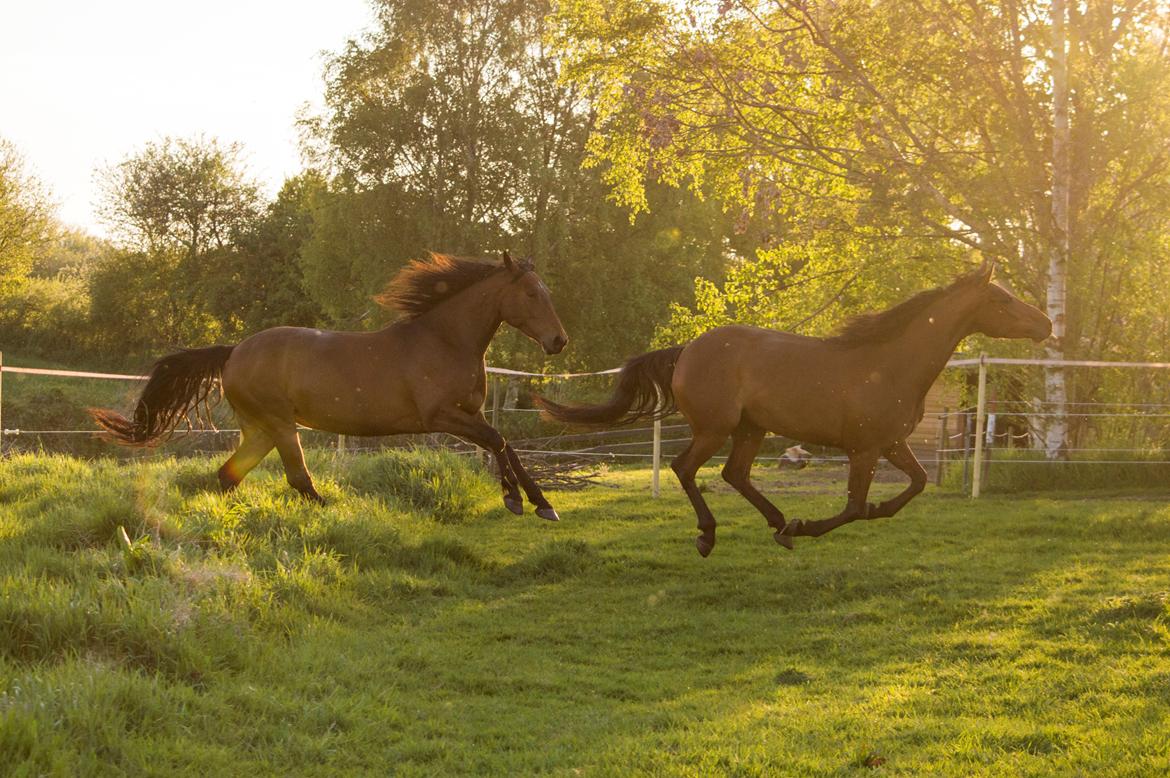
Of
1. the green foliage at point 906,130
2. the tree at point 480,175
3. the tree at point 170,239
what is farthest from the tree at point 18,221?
the green foliage at point 906,130

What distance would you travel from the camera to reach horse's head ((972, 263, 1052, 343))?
308 inches

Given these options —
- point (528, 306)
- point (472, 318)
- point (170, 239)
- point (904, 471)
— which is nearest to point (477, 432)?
point (472, 318)

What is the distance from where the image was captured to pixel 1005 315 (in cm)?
788

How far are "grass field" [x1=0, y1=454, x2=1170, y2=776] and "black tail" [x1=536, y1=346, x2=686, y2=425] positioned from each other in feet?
3.57

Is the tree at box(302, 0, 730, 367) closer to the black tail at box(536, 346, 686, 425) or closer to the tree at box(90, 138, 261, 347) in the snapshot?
the tree at box(90, 138, 261, 347)

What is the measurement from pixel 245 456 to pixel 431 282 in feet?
6.64

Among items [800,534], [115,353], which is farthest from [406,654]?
[115,353]

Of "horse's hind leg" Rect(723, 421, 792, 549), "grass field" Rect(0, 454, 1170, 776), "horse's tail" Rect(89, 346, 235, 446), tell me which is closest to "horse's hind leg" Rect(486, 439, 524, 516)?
"grass field" Rect(0, 454, 1170, 776)

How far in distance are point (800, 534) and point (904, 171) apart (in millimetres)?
9404

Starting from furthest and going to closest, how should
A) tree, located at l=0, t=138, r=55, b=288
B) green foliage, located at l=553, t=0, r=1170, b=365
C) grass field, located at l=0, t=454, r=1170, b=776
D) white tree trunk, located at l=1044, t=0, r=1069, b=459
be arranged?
tree, located at l=0, t=138, r=55, b=288 < green foliage, located at l=553, t=0, r=1170, b=365 < white tree trunk, located at l=1044, t=0, r=1069, b=459 < grass field, located at l=0, t=454, r=1170, b=776

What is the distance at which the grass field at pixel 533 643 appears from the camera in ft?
13.5

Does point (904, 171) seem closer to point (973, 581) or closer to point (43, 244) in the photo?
point (973, 581)

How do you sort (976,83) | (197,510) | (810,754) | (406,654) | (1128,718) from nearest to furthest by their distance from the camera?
(810,754) < (1128,718) < (406,654) < (197,510) < (976,83)

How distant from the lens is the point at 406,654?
5.64 metres
